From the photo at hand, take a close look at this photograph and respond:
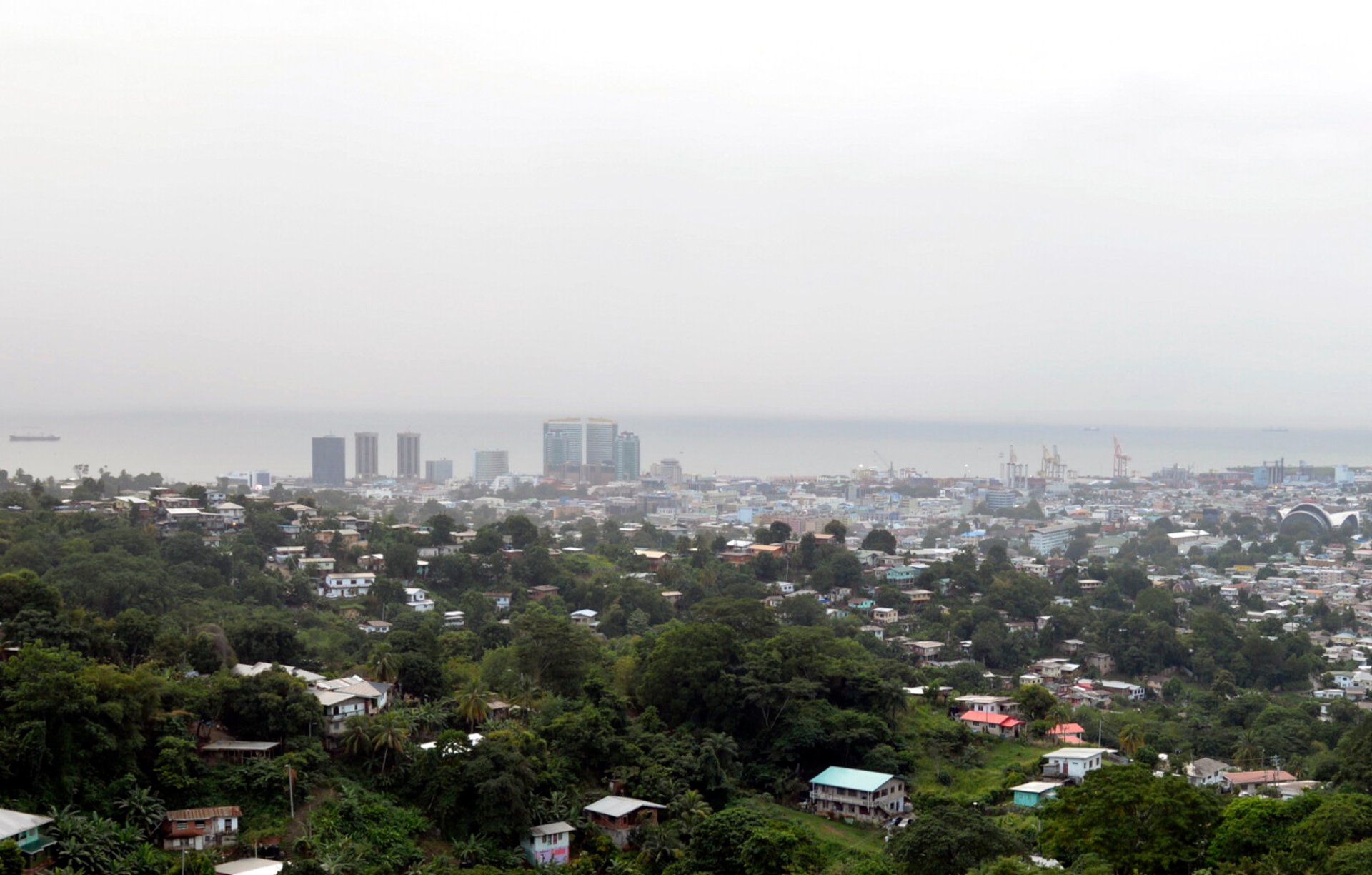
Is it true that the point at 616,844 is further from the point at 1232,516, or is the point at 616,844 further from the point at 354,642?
the point at 1232,516

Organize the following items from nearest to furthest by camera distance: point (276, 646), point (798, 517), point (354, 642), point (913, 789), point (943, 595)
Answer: point (913, 789), point (276, 646), point (354, 642), point (943, 595), point (798, 517)

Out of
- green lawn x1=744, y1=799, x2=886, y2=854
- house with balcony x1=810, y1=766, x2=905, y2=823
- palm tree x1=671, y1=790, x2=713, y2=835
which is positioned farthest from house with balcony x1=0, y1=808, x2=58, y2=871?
house with balcony x1=810, y1=766, x2=905, y2=823

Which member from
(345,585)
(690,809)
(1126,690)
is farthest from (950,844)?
(345,585)

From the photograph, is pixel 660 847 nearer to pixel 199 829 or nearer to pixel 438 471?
pixel 199 829

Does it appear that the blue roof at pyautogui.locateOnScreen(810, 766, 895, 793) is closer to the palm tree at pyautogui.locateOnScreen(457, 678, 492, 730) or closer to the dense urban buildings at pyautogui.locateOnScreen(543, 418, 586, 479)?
the palm tree at pyautogui.locateOnScreen(457, 678, 492, 730)

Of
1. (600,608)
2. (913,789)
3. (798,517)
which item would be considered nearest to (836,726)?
(913,789)
